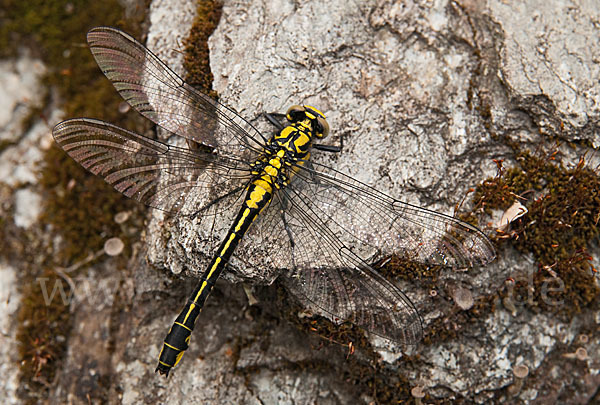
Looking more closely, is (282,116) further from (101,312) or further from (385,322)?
(101,312)

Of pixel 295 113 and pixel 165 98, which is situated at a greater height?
pixel 295 113

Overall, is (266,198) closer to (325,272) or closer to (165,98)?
(325,272)

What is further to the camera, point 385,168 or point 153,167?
point 385,168

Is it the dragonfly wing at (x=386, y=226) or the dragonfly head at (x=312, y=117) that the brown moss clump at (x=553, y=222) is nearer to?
the dragonfly wing at (x=386, y=226)

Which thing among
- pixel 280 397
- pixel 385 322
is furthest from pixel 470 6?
pixel 280 397

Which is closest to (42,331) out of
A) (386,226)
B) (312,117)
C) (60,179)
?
(60,179)

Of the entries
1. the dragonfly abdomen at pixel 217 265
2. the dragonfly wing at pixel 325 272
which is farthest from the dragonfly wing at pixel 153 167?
the dragonfly wing at pixel 325 272

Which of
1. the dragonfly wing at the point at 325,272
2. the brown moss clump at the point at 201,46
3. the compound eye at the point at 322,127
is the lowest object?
the dragonfly wing at the point at 325,272
